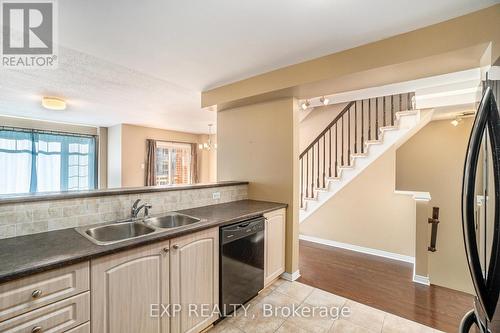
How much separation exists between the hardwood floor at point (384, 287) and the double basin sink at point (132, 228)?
5.80 feet

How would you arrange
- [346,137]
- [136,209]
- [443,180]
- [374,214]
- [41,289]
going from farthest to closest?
[346,137]
[443,180]
[374,214]
[136,209]
[41,289]

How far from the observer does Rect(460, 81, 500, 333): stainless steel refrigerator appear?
86 cm

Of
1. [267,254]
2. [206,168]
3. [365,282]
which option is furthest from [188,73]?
[206,168]

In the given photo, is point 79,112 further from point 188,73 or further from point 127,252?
point 127,252

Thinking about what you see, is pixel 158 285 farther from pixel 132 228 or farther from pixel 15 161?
pixel 15 161

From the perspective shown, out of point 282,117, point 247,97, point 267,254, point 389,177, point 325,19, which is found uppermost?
point 325,19

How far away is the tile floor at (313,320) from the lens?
1958 millimetres

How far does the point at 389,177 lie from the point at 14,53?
502cm

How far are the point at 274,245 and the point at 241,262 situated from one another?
0.61 m

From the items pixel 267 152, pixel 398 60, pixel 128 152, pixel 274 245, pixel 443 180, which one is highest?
pixel 398 60

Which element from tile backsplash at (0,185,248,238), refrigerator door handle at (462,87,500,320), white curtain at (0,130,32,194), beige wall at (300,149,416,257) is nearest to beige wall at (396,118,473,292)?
beige wall at (300,149,416,257)

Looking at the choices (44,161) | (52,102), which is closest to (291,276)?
(52,102)

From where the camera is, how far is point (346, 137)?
4.99 metres

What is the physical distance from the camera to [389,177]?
357 cm
